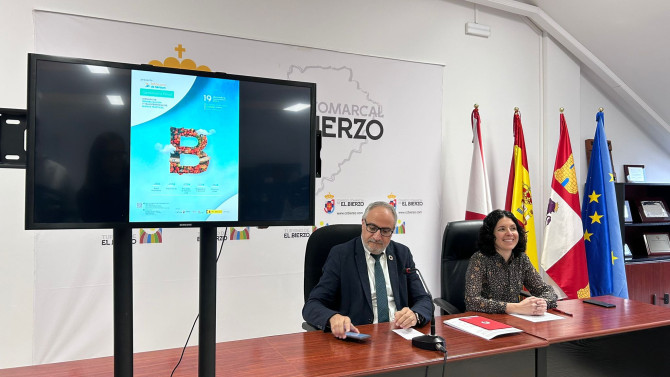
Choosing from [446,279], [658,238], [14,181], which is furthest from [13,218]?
[658,238]

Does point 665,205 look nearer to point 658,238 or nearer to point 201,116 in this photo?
point 658,238

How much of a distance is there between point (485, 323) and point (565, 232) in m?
2.02

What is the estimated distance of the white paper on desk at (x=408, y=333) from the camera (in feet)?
5.63

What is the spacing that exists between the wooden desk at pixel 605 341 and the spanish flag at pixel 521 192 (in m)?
1.34

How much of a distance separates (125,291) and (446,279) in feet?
5.90

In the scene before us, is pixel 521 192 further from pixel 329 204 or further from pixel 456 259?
pixel 329 204

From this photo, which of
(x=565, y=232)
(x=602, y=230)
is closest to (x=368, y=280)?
(x=565, y=232)

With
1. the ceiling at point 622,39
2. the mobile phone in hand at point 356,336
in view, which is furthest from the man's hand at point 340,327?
the ceiling at point 622,39

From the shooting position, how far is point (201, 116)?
110 cm

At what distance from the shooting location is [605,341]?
1.91 meters

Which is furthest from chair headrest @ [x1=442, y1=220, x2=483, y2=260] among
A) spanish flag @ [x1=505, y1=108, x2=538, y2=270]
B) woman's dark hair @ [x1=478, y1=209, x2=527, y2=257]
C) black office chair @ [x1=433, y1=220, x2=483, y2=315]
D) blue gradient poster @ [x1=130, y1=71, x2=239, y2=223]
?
blue gradient poster @ [x1=130, y1=71, x2=239, y2=223]

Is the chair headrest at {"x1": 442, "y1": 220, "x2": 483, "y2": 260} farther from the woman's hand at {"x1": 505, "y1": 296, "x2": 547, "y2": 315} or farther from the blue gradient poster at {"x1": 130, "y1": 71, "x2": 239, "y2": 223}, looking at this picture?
the blue gradient poster at {"x1": 130, "y1": 71, "x2": 239, "y2": 223}

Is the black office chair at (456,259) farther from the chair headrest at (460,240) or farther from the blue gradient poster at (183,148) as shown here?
the blue gradient poster at (183,148)

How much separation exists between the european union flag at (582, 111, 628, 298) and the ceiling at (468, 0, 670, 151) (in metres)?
0.66
